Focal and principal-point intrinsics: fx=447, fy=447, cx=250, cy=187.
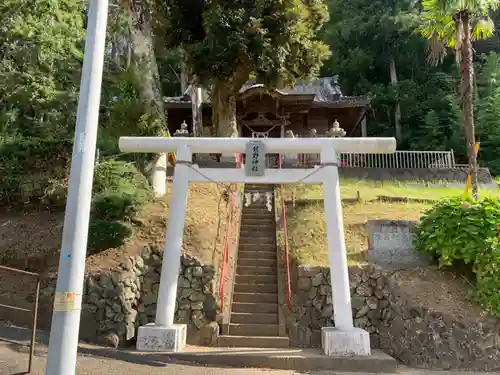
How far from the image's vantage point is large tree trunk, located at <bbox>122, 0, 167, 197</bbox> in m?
12.4

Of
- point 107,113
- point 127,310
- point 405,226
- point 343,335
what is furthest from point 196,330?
point 107,113

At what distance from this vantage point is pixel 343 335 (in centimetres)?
775

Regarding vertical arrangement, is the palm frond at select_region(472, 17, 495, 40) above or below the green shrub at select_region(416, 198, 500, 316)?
above

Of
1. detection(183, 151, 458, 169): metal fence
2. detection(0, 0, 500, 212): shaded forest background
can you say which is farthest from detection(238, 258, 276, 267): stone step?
detection(183, 151, 458, 169): metal fence

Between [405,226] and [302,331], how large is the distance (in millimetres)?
3331

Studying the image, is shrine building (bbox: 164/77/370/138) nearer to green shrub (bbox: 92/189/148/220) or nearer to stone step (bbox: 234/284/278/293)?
green shrub (bbox: 92/189/148/220)

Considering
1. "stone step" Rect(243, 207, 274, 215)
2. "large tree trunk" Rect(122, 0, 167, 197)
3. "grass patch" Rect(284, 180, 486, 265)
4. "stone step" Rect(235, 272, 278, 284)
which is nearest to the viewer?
"stone step" Rect(235, 272, 278, 284)

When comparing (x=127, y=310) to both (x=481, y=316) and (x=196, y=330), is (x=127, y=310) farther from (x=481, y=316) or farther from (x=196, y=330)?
(x=481, y=316)

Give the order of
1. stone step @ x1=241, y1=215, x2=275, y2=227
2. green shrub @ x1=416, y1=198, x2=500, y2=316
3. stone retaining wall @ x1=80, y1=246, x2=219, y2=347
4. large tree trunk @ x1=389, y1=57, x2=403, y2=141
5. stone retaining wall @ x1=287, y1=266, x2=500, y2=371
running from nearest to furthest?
1. stone retaining wall @ x1=287, y1=266, x2=500, y2=371
2. stone retaining wall @ x1=80, y1=246, x2=219, y2=347
3. green shrub @ x1=416, y1=198, x2=500, y2=316
4. stone step @ x1=241, y1=215, x2=275, y2=227
5. large tree trunk @ x1=389, y1=57, x2=403, y2=141

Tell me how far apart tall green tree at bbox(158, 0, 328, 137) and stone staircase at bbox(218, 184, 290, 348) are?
15.9 feet

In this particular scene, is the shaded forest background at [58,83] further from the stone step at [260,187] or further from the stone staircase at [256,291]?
the stone step at [260,187]

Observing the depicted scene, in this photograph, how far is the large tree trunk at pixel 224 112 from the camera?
16547mm

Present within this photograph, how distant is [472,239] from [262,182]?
4327 millimetres

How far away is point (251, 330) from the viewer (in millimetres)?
9000
